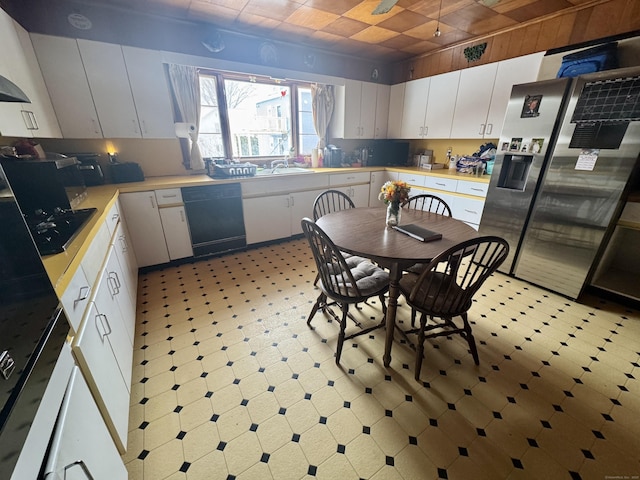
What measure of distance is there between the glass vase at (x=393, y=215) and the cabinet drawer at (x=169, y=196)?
2.17 metres

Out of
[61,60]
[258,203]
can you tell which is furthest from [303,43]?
[61,60]

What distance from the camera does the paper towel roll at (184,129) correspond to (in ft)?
9.74

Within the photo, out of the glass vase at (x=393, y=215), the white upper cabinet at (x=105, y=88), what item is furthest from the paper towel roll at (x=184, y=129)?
the glass vase at (x=393, y=215)

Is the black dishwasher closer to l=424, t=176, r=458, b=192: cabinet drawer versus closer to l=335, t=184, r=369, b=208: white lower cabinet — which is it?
l=335, t=184, r=369, b=208: white lower cabinet

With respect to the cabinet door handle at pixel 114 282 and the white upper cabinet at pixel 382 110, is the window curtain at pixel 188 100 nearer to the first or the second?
the cabinet door handle at pixel 114 282

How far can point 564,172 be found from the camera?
225 centimetres

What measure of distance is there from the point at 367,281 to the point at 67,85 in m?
3.03

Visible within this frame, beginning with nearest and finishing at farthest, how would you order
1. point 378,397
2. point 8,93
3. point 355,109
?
point 8,93, point 378,397, point 355,109

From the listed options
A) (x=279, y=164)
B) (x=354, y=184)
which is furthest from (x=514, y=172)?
(x=279, y=164)

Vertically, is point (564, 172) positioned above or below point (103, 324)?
above

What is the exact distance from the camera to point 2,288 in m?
0.58

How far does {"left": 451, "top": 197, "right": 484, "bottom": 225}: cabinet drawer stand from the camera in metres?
3.10

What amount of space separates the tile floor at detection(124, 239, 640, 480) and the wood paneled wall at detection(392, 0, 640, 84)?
2.42 m

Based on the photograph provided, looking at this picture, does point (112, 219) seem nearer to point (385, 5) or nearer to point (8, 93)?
point (8, 93)
